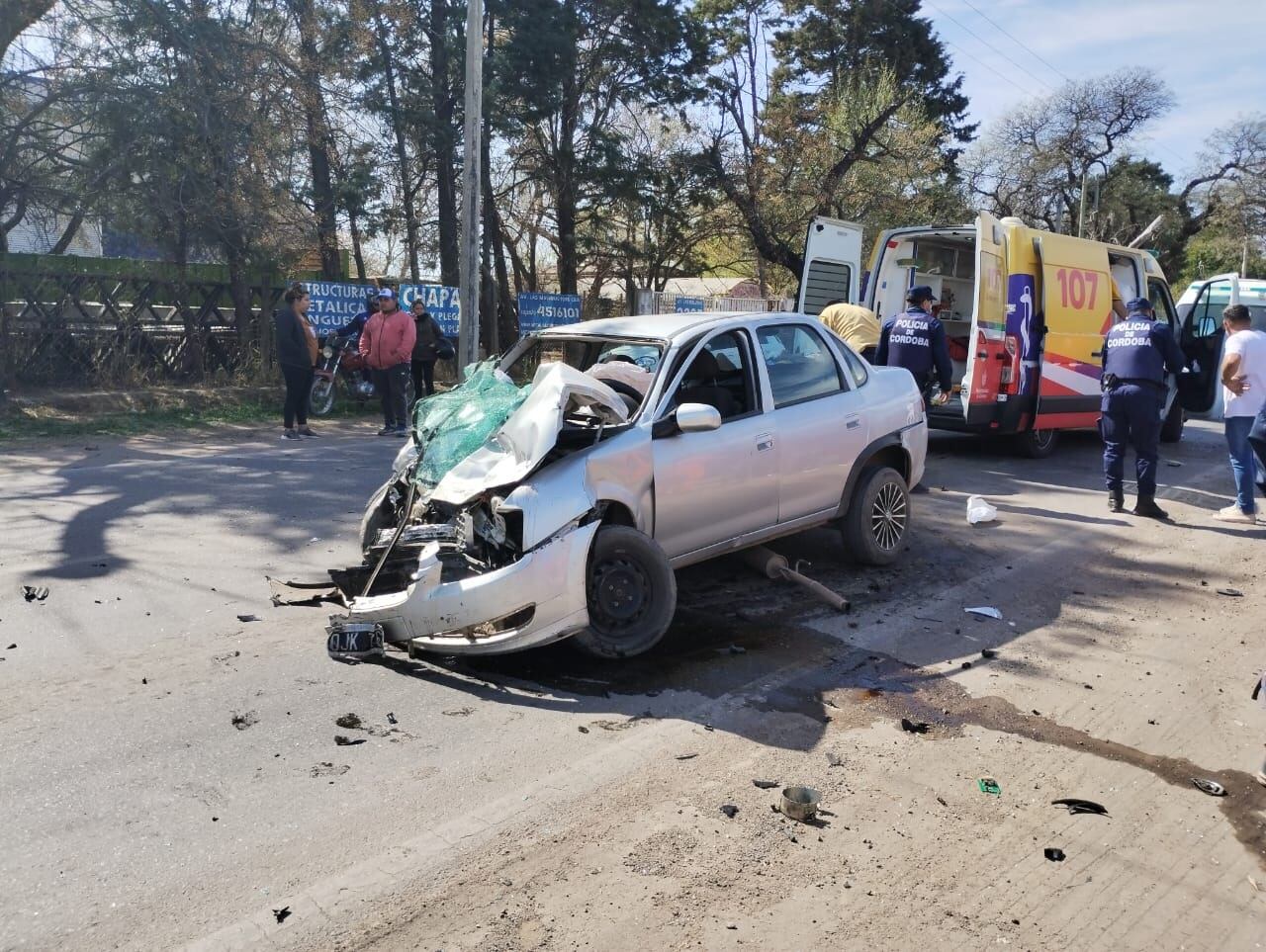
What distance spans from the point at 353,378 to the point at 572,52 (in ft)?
28.0

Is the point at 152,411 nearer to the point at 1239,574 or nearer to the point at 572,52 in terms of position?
the point at 572,52

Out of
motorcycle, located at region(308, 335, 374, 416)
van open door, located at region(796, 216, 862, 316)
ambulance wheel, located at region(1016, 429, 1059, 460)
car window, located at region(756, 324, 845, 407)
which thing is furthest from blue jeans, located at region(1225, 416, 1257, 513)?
motorcycle, located at region(308, 335, 374, 416)

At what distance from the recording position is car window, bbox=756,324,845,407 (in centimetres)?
643

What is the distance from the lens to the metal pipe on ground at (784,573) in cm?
624

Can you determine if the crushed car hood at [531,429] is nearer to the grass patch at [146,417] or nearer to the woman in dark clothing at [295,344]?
the woman in dark clothing at [295,344]

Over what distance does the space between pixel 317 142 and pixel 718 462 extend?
14469 millimetres

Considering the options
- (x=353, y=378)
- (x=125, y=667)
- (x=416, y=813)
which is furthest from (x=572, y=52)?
(x=416, y=813)

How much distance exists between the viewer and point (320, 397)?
614 inches

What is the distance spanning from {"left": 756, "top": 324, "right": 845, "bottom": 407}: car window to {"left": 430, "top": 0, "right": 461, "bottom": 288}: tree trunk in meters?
13.4

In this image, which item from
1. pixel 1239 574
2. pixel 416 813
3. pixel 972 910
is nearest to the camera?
pixel 972 910

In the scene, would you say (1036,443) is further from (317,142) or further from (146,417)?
(317,142)

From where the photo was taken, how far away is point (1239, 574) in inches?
294

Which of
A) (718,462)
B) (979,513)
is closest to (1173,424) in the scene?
(979,513)

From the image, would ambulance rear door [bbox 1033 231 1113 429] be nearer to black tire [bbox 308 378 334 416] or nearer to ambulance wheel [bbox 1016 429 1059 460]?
ambulance wheel [bbox 1016 429 1059 460]
